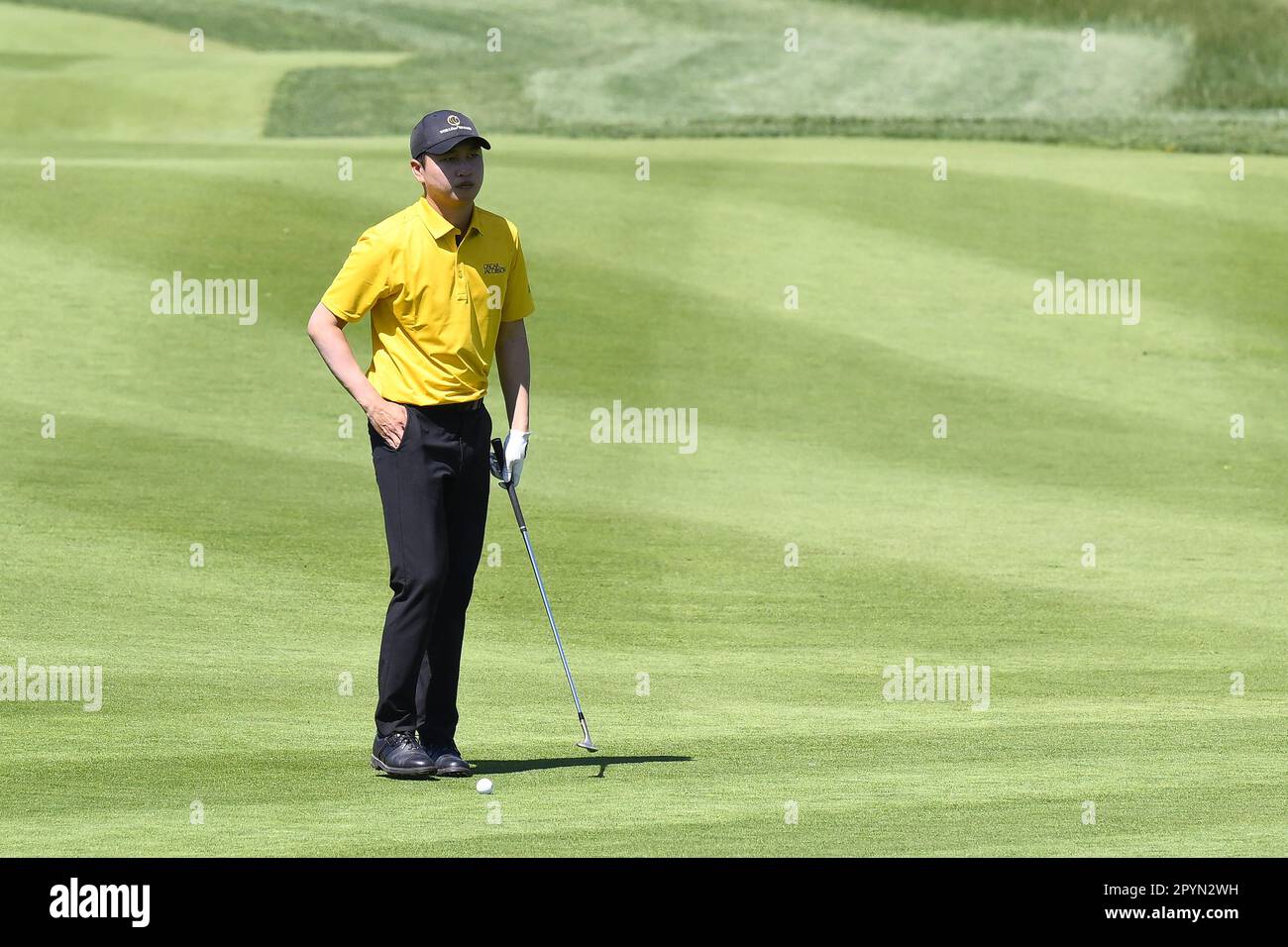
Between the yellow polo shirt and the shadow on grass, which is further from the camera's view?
the shadow on grass

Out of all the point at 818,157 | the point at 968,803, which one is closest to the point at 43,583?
the point at 968,803

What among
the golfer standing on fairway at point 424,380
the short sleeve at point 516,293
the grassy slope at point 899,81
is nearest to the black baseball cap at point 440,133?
the golfer standing on fairway at point 424,380

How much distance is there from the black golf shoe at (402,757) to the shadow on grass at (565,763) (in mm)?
236

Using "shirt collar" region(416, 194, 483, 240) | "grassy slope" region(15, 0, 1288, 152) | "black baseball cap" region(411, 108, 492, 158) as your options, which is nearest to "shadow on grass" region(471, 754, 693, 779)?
"shirt collar" region(416, 194, 483, 240)

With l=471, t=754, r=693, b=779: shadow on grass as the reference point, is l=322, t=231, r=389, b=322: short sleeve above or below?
above

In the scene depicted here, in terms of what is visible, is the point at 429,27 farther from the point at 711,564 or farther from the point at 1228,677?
the point at 1228,677

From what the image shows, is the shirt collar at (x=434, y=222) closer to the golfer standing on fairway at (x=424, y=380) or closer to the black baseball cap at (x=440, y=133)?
the golfer standing on fairway at (x=424, y=380)

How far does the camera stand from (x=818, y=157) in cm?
2642

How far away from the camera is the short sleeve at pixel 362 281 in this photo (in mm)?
8188

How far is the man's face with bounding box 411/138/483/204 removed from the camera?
820cm

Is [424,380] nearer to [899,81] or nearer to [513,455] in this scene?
[513,455]

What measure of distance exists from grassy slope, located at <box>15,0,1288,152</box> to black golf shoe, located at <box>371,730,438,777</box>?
21852mm

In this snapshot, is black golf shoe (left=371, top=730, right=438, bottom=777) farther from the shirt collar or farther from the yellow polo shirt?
the shirt collar

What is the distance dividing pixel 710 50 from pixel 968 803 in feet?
106
